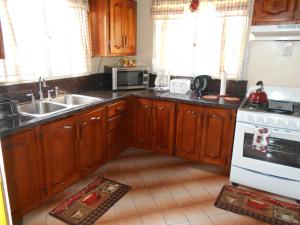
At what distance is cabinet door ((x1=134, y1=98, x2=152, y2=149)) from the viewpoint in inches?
119

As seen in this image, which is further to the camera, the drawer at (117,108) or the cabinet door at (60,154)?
the drawer at (117,108)

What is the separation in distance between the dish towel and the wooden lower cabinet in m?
0.30

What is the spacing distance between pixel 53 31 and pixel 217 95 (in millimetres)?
2076

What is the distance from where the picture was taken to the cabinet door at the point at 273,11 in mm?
2209

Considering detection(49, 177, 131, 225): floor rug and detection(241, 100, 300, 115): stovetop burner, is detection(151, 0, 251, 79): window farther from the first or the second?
detection(49, 177, 131, 225): floor rug

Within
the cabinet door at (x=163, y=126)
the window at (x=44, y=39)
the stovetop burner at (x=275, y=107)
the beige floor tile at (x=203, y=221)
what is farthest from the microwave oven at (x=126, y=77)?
the beige floor tile at (x=203, y=221)

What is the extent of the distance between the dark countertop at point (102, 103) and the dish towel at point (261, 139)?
0.35m

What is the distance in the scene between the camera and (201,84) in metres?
2.95

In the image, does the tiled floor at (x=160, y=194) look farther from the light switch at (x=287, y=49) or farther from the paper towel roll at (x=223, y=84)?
the light switch at (x=287, y=49)

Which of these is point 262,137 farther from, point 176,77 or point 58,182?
point 58,182

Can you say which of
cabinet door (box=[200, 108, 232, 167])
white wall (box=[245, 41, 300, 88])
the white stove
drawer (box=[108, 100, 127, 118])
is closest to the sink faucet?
drawer (box=[108, 100, 127, 118])

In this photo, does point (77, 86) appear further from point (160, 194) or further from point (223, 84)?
point (223, 84)

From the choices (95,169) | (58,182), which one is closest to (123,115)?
(95,169)

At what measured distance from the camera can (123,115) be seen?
301 cm
